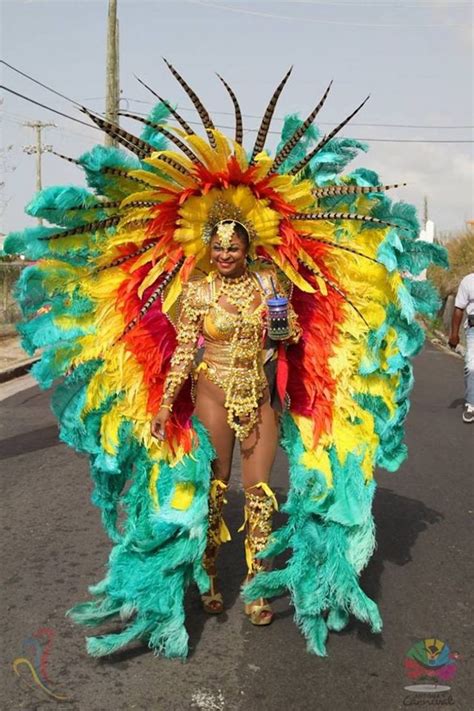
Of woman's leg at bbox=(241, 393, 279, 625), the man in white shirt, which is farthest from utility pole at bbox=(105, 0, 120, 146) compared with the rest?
woman's leg at bbox=(241, 393, 279, 625)

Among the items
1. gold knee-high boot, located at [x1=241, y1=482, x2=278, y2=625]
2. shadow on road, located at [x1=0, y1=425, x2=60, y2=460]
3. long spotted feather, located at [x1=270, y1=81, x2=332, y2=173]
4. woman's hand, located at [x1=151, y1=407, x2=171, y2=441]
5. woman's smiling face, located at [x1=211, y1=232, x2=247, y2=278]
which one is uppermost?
long spotted feather, located at [x1=270, y1=81, x2=332, y2=173]

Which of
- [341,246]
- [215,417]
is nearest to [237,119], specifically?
[341,246]

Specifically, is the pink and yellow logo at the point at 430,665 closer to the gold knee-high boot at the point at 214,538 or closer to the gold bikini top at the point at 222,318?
the gold knee-high boot at the point at 214,538

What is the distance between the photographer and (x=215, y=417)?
3832 mm

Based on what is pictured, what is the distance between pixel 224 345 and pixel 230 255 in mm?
413

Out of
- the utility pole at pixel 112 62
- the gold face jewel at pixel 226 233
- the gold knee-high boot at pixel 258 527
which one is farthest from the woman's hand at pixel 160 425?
the utility pole at pixel 112 62

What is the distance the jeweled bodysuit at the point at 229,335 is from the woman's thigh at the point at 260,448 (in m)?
0.08

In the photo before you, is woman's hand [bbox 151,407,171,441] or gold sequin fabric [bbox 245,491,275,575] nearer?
woman's hand [bbox 151,407,171,441]

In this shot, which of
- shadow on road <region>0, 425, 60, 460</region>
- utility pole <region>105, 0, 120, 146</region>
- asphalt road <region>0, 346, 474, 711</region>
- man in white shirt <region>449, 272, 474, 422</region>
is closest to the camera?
asphalt road <region>0, 346, 474, 711</region>

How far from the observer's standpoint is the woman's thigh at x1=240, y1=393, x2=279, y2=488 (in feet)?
12.6

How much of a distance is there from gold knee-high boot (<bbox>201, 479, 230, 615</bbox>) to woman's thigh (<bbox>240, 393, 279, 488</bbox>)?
0.55ft

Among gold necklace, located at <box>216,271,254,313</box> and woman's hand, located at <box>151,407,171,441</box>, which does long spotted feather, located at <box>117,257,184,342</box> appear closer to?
gold necklace, located at <box>216,271,254,313</box>

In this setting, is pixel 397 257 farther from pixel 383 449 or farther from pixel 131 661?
pixel 131 661

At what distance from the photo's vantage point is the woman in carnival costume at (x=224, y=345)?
143 inches
